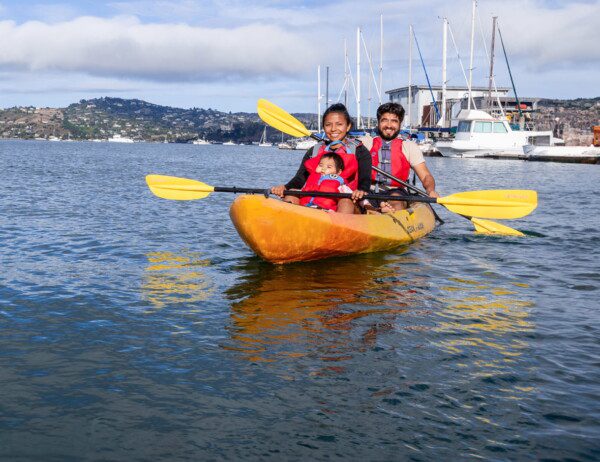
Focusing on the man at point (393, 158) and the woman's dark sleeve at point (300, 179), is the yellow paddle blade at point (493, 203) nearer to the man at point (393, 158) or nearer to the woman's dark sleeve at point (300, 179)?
the man at point (393, 158)

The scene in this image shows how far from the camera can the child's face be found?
8938 millimetres

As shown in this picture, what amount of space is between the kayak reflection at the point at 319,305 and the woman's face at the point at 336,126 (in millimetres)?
1855

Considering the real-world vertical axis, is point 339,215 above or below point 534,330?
above

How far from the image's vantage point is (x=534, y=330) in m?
5.91

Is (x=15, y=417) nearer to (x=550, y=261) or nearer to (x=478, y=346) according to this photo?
(x=478, y=346)

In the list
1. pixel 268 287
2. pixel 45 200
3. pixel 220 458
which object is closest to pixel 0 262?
pixel 268 287

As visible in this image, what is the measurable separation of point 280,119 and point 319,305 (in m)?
5.44

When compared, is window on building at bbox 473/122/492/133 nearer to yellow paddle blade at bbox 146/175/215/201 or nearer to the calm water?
the calm water

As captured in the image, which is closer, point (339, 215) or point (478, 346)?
point (478, 346)

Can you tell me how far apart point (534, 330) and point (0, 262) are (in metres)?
7.07

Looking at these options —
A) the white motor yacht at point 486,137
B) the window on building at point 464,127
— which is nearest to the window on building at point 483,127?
the white motor yacht at point 486,137

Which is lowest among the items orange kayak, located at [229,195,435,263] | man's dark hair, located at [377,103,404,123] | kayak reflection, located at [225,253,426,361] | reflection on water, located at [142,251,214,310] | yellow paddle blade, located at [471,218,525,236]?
kayak reflection, located at [225,253,426,361]

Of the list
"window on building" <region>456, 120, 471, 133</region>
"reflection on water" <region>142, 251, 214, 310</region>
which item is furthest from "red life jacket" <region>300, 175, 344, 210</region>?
"window on building" <region>456, 120, 471, 133</region>

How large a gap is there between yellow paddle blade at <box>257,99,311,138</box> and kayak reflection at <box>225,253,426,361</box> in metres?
2.91
